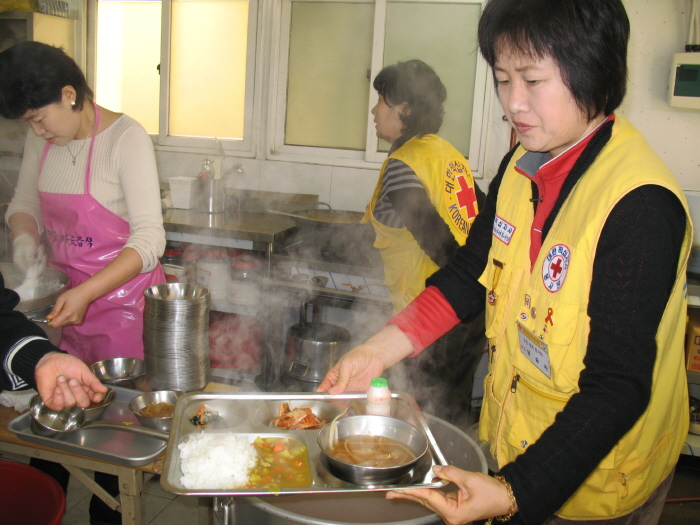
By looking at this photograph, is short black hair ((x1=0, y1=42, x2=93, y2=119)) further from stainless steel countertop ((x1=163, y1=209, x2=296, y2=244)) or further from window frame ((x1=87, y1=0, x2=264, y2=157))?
window frame ((x1=87, y1=0, x2=264, y2=157))

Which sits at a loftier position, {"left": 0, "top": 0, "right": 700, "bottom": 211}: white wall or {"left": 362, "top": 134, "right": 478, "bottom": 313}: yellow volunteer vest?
{"left": 0, "top": 0, "right": 700, "bottom": 211}: white wall

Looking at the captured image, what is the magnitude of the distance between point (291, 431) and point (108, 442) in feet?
2.04

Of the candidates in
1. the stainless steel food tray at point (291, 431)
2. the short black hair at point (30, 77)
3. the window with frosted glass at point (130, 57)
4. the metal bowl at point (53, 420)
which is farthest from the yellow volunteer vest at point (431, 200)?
the window with frosted glass at point (130, 57)

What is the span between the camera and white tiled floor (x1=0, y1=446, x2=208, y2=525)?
9.05ft

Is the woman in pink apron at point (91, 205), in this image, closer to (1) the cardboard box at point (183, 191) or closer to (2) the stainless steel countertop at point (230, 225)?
(2) the stainless steel countertop at point (230, 225)

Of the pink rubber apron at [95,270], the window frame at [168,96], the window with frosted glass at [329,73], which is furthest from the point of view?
the window frame at [168,96]

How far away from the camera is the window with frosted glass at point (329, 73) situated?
4215 millimetres

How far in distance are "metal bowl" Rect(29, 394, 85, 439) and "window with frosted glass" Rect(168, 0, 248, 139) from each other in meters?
3.42

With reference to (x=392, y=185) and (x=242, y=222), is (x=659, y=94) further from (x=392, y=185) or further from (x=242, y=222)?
(x=242, y=222)

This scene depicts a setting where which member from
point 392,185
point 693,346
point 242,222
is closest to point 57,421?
point 392,185

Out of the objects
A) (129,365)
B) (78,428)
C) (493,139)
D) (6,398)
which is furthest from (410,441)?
(493,139)

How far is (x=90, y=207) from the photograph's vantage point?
2248mm

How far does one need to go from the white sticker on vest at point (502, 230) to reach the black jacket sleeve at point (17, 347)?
1272 mm

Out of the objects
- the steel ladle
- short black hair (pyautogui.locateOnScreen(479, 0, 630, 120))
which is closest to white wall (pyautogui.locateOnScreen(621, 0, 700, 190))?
short black hair (pyautogui.locateOnScreen(479, 0, 630, 120))
